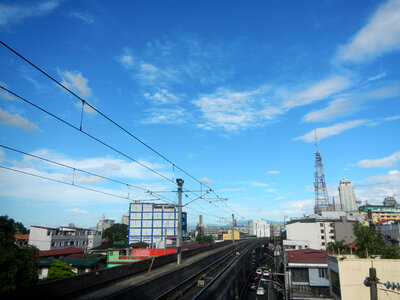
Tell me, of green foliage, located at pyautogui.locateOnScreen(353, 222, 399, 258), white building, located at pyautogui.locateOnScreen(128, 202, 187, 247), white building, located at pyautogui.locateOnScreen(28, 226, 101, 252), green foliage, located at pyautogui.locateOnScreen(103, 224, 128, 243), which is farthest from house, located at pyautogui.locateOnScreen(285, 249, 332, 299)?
green foliage, located at pyautogui.locateOnScreen(103, 224, 128, 243)

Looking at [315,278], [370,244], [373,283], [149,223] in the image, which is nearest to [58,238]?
[149,223]

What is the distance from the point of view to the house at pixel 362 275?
24406mm

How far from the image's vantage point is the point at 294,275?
39.7 metres

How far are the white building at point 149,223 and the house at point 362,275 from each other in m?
70.0

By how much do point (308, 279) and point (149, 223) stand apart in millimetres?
63626

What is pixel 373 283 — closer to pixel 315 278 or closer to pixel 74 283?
pixel 315 278

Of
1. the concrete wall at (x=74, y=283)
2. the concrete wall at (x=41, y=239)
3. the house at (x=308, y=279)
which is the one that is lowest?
the house at (x=308, y=279)

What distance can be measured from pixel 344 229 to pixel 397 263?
65.8 m

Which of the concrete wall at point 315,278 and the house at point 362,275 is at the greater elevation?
the house at point 362,275

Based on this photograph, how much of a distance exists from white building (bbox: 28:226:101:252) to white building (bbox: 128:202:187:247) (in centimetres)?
1360

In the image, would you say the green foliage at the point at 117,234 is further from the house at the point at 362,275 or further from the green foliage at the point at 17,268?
the house at the point at 362,275

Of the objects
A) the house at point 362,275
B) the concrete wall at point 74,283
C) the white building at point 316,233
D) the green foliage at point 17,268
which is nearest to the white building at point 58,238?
the green foliage at point 17,268

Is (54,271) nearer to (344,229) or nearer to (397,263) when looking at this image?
(397,263)

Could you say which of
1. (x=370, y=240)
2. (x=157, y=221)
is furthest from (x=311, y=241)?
(x=370, y=240)
